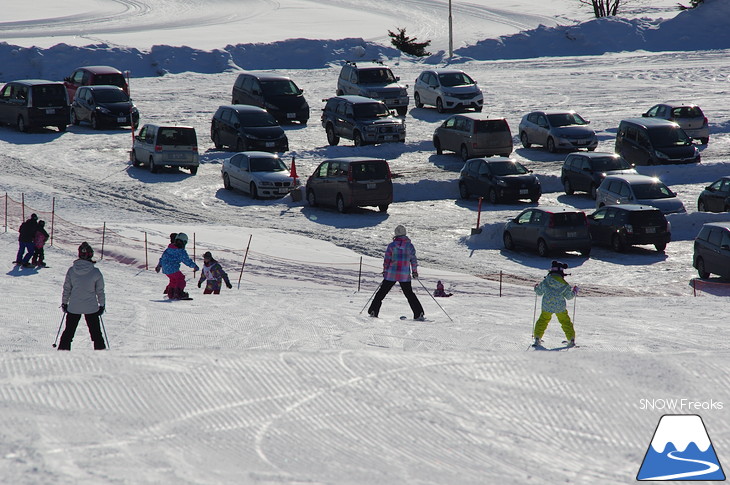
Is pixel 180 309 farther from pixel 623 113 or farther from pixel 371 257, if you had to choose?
pixel 623 113

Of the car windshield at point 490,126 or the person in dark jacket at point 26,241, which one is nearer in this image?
the person in dark jacket at point 26,241

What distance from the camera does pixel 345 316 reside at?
46.4 feet

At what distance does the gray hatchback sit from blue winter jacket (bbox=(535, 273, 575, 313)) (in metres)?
9.90

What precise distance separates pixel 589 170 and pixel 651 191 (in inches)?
115

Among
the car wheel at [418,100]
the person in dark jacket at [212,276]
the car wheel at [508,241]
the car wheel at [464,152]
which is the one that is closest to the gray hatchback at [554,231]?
the car wheel at [508,241]

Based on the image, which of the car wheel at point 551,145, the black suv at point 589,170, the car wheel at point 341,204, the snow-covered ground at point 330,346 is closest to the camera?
the snow-covered ground at point 330,346

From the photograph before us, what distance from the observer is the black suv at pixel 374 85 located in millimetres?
37438

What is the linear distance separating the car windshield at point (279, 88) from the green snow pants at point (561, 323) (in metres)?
25.0

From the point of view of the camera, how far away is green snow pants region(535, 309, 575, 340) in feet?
39.9

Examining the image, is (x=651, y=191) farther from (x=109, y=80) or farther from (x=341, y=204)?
(x=109, y=80)

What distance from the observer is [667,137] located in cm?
3055

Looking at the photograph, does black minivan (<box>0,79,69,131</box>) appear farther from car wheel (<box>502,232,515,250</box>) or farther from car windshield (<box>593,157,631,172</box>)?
car wheel (<box>502,232,515,250</box>)

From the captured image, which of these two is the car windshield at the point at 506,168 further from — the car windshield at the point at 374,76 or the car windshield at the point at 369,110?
the car windshield at the point at 374,76

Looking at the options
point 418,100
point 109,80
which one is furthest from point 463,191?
point 109,80
